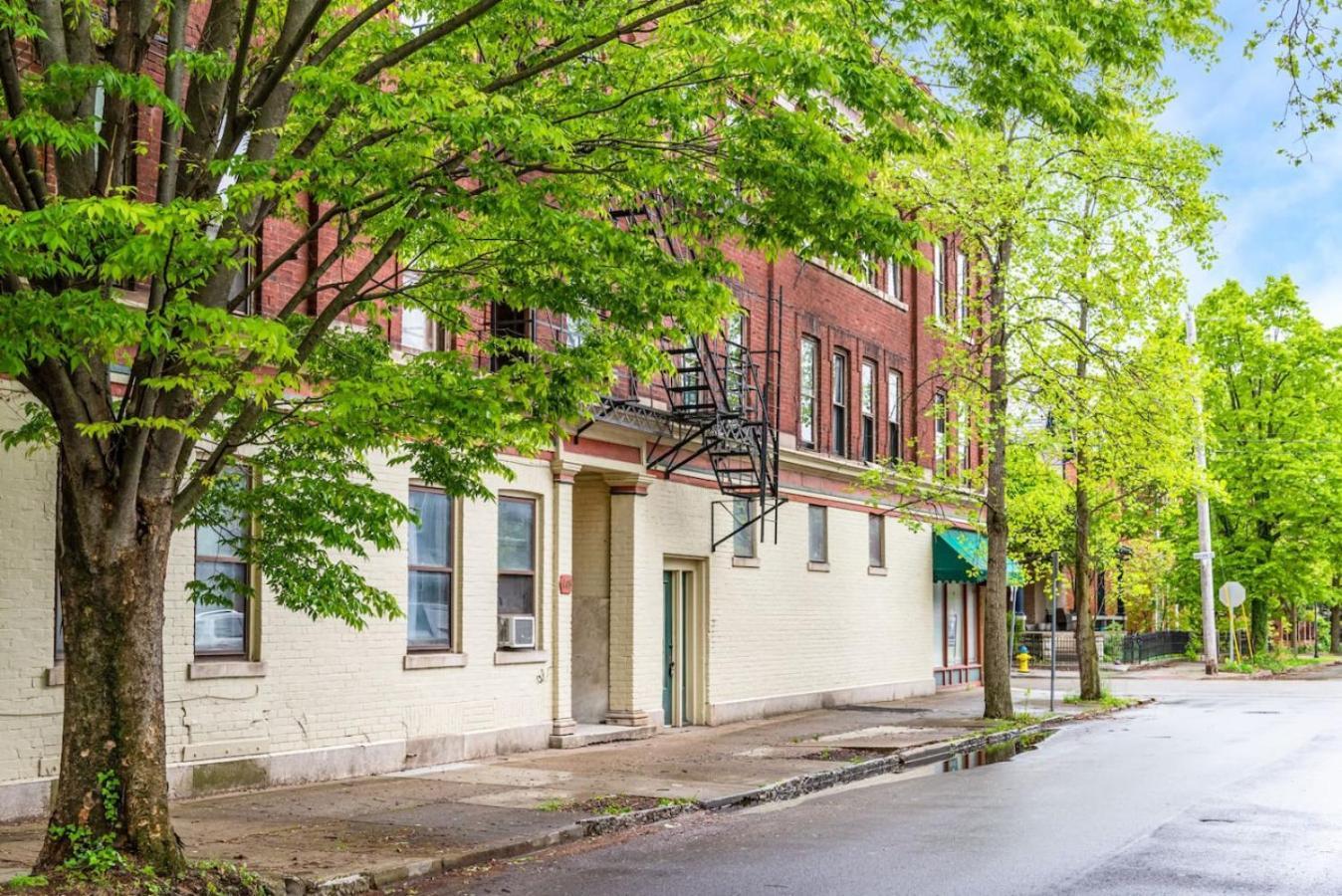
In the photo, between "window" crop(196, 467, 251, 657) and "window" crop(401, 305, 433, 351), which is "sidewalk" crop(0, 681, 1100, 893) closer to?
"window" crop(196, 467, 251, 657)

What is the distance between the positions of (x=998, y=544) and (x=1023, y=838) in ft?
43.3

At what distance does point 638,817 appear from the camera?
1332 centimetres

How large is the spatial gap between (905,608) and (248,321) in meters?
24.7

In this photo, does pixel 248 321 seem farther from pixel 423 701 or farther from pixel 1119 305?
pixel 1119 305

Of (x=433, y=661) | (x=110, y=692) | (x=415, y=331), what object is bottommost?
(x=433, y=661)

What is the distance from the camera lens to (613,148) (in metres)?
11.0

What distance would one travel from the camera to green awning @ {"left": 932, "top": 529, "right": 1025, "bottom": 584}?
32188mm

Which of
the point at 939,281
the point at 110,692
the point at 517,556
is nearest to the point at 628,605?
the point at 517,556

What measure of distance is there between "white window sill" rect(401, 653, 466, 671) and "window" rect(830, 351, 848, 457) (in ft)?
40.5

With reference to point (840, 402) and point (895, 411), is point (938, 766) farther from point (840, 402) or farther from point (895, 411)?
point (895, 411)

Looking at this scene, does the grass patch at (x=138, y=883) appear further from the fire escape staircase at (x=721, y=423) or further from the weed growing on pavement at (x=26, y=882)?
the fire escape staircase at (x=721, y=423)

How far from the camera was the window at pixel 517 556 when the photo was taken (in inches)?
746

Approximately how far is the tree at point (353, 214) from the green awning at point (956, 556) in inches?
832

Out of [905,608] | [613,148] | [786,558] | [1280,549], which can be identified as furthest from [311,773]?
[1280,549]
